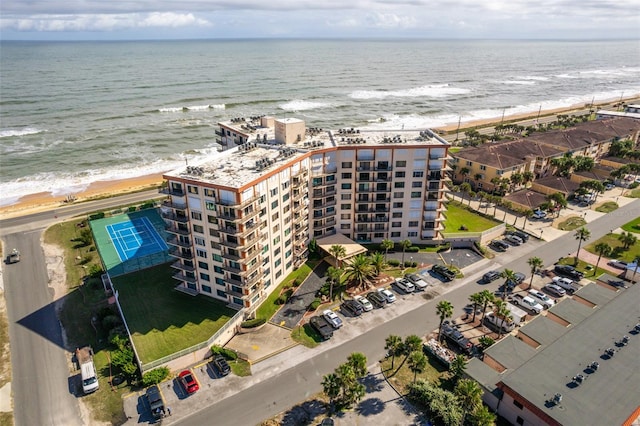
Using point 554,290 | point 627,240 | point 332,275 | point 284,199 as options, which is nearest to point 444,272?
point 554,290

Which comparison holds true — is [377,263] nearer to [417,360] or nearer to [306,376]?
[306,376]

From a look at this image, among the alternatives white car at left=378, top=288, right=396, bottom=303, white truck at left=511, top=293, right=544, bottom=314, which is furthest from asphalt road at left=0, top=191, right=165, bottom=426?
white truck at left=511, top=293, right=544, bottom=314

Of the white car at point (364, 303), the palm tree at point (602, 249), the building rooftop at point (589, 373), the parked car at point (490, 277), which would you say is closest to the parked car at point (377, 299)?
the white car at point (364, 303)

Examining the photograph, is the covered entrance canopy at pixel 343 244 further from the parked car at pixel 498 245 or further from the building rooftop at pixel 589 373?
the building rooftop at pixel 589 373

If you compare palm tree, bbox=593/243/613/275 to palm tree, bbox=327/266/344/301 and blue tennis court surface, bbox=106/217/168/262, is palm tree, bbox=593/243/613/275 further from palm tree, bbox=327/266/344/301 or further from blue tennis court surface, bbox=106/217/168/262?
blue tennis court surface, bbox=106/217/168/262

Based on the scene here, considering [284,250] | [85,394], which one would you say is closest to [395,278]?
[284,250]

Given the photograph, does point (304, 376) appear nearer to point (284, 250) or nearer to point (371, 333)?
point (371, 333)
